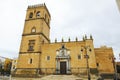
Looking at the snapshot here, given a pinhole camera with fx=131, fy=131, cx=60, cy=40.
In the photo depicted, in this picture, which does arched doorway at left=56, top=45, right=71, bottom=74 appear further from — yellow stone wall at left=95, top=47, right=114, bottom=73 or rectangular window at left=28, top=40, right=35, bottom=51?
yellow stone wall at left=95, top=47, right=114, bottom=73

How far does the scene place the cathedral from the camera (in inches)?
879

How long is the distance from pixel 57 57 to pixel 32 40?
6.14m

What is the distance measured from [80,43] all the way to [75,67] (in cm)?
441

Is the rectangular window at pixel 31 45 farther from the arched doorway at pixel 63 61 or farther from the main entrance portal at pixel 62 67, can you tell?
the main entrance portal at pixel 62 67

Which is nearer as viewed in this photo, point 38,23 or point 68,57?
point 68,57

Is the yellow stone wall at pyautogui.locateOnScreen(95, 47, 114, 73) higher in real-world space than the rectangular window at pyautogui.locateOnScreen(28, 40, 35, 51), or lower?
lower

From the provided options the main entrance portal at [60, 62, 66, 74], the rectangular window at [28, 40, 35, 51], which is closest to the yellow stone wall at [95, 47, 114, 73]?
the main entrance portal at [60, 62, 66, 74]

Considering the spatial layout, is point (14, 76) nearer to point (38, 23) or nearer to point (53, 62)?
point (53, 62)

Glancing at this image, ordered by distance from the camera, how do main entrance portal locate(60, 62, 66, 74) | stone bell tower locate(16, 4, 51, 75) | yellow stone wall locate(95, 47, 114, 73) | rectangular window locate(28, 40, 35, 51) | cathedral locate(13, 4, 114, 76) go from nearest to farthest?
cathedral locate(13, 4, 114, 76) < main entrance portal locate(60, 62, 66, 74) < yellow stone wall locate(95, 47, 114, 73) < stone bell tower locate(16, 4, 51, 75) < rectangular window locate(28, 40, 35, 51)

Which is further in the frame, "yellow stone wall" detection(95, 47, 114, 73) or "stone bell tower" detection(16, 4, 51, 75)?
"stone bell tower" detection(16, 4, 51, 75)

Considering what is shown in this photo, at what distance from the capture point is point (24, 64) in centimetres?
2417

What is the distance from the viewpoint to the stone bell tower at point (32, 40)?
23.7 meters

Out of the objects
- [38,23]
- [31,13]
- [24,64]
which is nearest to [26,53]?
[24,64]

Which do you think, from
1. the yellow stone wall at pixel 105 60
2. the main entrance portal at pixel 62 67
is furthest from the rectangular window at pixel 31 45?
the yellow stone wall at pixel 105 60
